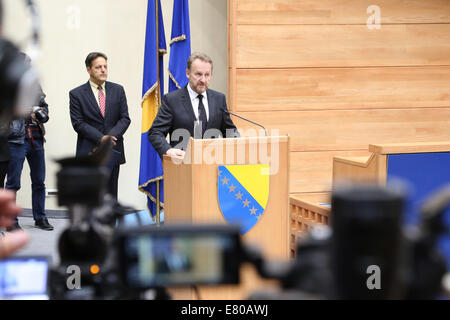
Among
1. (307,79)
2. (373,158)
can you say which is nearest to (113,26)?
(307,79)

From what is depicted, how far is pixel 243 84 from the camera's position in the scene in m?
5.40

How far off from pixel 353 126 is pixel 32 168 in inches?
120

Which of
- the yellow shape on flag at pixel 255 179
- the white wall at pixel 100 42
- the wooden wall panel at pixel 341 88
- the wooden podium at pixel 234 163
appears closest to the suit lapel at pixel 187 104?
the wooden podium at pixel 234 163

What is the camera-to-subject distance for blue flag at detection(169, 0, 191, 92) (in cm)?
520

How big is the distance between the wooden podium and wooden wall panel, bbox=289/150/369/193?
246 cm

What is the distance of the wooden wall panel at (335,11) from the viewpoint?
5.37 meters

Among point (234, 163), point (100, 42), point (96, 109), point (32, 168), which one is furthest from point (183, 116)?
point (100, 42)

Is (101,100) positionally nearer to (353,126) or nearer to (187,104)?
(187,104)

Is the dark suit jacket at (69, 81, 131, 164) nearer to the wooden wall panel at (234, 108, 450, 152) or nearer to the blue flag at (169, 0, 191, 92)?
the blue flag at (169, 0, 191, 92)

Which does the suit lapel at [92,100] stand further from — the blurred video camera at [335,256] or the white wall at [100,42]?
the blurred video camera at [335,256]

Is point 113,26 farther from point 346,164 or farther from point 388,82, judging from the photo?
point 346,164

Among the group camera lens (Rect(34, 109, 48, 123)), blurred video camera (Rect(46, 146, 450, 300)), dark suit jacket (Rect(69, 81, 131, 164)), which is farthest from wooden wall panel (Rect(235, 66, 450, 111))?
blurred video camera (Rect(46, 146, 450, 300))

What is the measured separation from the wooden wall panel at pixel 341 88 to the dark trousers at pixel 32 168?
1.85 meters
